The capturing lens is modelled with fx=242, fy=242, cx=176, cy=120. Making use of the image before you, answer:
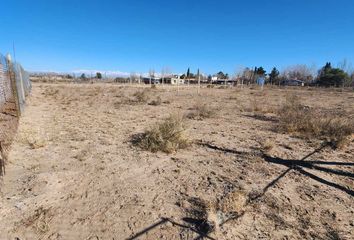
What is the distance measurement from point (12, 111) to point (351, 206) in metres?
9.85

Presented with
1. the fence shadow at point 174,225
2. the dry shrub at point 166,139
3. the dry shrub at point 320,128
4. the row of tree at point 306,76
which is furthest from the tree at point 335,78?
the fence shadow at point 174,225

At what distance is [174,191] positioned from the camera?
3.42 meters

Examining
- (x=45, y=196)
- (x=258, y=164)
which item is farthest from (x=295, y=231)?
(x=45, y=196)

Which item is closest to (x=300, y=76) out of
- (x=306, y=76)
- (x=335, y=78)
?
(x=306, y=76)

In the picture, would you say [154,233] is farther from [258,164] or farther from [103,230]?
[258,164]

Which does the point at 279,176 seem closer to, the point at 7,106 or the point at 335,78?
the point at 7,106

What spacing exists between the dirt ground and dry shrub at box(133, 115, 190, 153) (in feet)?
0.68

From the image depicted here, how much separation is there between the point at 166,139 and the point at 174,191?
6.65 feet

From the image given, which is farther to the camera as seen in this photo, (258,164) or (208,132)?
(208,132)

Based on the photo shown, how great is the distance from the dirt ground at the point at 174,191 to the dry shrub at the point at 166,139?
209 millimetres

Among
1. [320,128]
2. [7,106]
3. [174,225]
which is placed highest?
[7,106]

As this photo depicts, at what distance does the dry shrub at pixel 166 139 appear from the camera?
5109 millimetres

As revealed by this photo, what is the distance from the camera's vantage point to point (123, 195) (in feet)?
10.7

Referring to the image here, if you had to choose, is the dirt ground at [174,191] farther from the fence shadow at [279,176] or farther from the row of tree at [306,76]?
the row of tree at [306,76]
